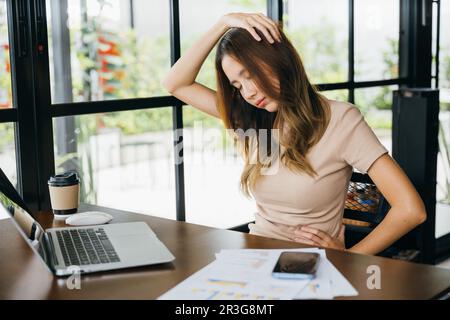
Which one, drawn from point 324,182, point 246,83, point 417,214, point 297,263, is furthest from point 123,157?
point 297,263

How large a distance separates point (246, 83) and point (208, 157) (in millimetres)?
1017

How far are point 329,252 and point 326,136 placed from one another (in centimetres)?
50

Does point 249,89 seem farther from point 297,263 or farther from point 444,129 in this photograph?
point 444,129

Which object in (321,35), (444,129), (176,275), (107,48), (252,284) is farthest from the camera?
(444,129)

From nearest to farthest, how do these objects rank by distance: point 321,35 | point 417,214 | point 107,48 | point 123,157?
point 417,214 < point 107,48 < point 123,157 < point 321,35

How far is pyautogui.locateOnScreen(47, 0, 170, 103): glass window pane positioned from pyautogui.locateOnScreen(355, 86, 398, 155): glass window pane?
1436 mm

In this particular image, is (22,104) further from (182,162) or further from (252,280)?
(252,280)

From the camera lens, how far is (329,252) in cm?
150

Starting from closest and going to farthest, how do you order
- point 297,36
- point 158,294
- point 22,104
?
point 158,294
point 22,104
point 297,36

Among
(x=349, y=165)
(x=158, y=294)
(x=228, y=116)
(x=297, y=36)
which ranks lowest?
(x=158, y=294)

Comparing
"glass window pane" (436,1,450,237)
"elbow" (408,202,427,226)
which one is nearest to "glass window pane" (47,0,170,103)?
"elbow" (408,202,427,226)

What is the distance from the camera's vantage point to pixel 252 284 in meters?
1.29

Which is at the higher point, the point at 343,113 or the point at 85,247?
the point at 343,113

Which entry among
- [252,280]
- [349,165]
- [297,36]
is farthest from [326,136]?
[297,36]
